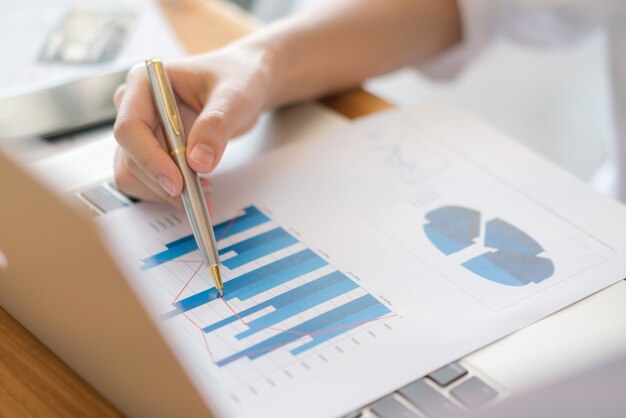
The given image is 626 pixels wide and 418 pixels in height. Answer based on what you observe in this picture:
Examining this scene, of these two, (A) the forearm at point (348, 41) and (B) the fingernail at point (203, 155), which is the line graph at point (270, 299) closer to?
(B) the fingernail at point (203, 155)

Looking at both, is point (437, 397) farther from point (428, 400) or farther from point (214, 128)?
point (214, 128)

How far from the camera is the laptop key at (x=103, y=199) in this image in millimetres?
590

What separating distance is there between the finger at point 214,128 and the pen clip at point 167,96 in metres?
0.01

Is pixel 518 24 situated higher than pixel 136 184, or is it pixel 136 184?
pixel 518 24

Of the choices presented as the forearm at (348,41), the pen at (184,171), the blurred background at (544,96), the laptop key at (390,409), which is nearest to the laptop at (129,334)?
the laptop key at (390,409)

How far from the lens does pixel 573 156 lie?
1.27 meters

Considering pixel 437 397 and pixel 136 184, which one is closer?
pixel 437 397

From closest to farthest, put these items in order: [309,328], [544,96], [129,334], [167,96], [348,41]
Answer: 1. [129,334]
2. [309,328]
3. [167,96]
4. [348,41]
5. [544,96]

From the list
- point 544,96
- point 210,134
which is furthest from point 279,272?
point 544,96

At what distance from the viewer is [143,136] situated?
1.82 feet

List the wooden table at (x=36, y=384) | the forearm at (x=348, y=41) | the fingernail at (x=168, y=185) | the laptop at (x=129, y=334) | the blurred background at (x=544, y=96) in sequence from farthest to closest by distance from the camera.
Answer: the blurred background at (x=544, y=96) < the forearm at (x=348, y=41) < the fingernail at (x=168, y=185) < the wooden table at (x=36, y=384) < the laptop at (x=129, y=334)

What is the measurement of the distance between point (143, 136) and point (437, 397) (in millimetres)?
268

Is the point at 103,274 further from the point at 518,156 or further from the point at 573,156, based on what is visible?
the point at 573,156

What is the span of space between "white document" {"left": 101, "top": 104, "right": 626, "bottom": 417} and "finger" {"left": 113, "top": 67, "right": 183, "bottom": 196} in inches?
1.6
